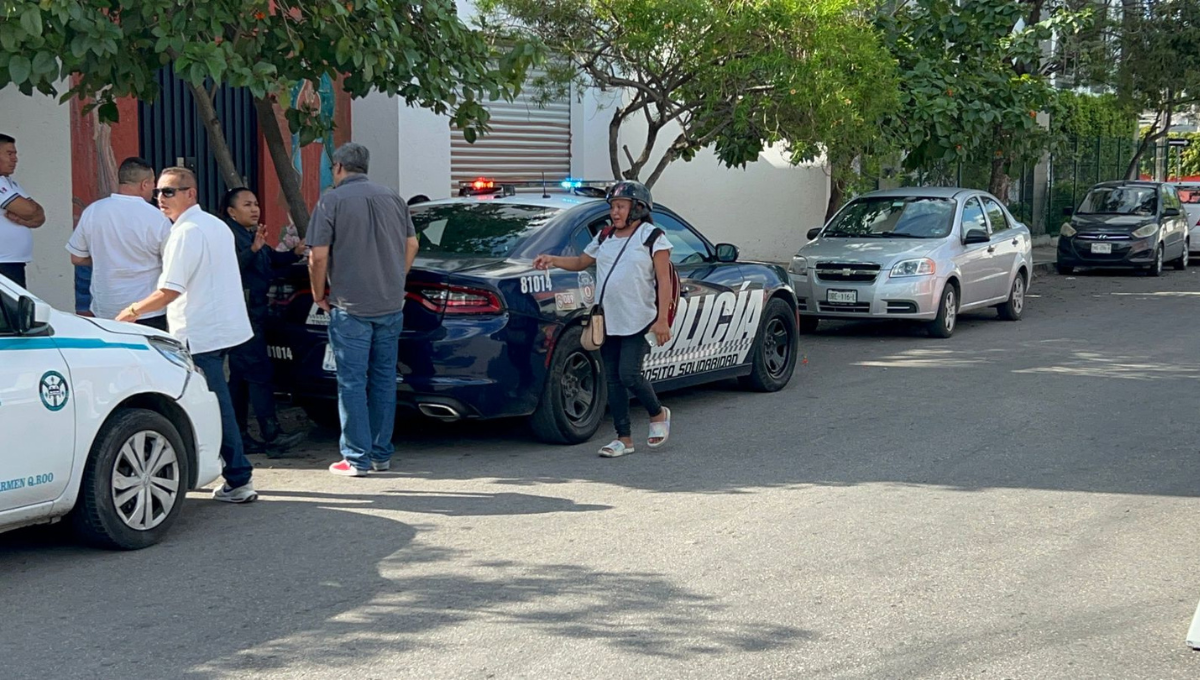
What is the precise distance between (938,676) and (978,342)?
398 inches

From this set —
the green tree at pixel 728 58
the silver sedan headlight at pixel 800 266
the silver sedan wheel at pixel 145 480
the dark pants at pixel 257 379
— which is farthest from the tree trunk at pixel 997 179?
the silver sedan wheel at pixel 145 480

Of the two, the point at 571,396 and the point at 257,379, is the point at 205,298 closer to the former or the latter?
the point at 257,379

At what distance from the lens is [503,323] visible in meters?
8.22

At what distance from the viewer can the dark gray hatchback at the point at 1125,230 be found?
23.5 metres

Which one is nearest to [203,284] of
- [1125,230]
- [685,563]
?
[685,563]

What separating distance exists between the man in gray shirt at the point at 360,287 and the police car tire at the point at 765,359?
12.1 feet

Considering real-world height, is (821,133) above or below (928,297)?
above

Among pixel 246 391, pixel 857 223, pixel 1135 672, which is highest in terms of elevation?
pixel 857 223

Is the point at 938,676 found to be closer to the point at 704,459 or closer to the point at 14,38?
the point at 704,459

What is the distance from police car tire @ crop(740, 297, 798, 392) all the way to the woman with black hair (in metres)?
3.75

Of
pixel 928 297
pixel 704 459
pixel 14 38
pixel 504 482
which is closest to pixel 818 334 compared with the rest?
pixel 928 297

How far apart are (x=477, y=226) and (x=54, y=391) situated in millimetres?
3752

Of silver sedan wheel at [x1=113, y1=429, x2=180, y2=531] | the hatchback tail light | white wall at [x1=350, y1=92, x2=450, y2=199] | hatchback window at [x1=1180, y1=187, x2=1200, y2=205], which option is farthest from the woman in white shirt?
hatchback window at [x1=1180, y1=187, x2=1200, y2=205]

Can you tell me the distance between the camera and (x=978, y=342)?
14.5 m
